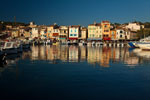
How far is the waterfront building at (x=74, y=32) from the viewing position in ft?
326

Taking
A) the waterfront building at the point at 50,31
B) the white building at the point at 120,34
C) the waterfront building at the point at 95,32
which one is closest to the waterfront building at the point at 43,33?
the waterfront building at the point at 50,31

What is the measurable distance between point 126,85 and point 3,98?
852cm

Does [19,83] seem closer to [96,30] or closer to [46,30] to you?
[96,30]

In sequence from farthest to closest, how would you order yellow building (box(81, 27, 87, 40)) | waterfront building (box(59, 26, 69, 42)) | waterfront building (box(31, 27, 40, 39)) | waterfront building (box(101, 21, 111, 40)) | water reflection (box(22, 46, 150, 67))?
waterfront building (box(31, 27, 40, 39)), waterfront building (box(59, 26, 69, 42)), yellow building (box(81, 27, 87, 40)), waterfront building (box(101, 21, 111, 40)), water reflection (box(22, 46, 150, 67))

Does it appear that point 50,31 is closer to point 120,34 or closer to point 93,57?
point 120,34

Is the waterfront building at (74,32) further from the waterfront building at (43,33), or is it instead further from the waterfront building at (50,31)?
the waterfront building at (43,33)

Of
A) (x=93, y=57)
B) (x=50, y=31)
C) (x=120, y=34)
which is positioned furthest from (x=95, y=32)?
(x=93, y=57)

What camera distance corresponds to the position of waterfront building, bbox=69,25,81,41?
99.4 meters

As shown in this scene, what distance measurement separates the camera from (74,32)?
100125 mm

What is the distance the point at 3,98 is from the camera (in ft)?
36.1

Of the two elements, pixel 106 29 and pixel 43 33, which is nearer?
pixel 106 29

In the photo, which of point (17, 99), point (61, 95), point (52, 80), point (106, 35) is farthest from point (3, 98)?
point (106, 35)

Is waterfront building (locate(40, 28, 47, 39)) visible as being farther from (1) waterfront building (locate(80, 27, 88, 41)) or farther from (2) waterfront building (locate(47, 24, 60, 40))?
(1) waterfront building (locate(80, 27, 88, 41))

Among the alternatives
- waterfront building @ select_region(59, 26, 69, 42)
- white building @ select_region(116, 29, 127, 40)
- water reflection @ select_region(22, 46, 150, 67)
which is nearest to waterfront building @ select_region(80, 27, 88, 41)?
waterfront building @ select_region(59, 26, 69, 42)
